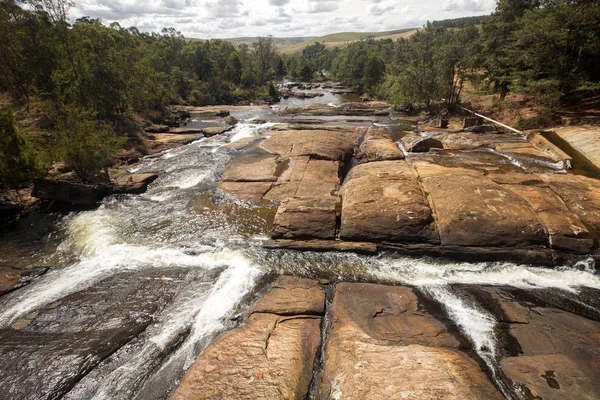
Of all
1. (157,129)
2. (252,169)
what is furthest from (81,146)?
(157,129)

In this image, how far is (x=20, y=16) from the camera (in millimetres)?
27906

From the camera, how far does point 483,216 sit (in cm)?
1205

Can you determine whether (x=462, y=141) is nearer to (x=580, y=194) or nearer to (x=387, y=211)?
(x=580, y=194)

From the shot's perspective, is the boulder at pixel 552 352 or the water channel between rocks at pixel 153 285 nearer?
the boulder at pixel 552 352

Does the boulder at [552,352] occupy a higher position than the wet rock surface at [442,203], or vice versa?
the wet rock surface at [442,203]

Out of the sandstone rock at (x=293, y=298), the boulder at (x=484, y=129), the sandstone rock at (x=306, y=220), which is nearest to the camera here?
the sandstone rock at (x=293, y=298)

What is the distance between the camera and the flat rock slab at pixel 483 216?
37.6 ft

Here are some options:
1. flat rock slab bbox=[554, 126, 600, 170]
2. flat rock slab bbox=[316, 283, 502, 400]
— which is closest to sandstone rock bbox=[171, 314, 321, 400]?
flat rock slab bbox=[316, 283, 502, 400]

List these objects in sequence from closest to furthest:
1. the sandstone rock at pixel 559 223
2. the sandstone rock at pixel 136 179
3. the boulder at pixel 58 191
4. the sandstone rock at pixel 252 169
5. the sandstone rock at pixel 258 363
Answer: the sandstone rock at pixel 258 363
the sandstone rock at pixel 559 223
the boulder at pixel 58 191
the sandstone rock at pixel 136 179
the sandstone rock at pixel 252 169

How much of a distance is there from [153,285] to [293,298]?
5.41m

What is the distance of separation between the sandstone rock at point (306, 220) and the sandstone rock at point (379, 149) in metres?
7.78

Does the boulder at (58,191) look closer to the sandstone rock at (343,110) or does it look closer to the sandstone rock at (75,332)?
the sandstone rock at (75,332)

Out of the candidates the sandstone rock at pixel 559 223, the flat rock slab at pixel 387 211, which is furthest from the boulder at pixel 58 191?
the sandstone rock at pixel 559 223

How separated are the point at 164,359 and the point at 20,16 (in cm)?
3790
